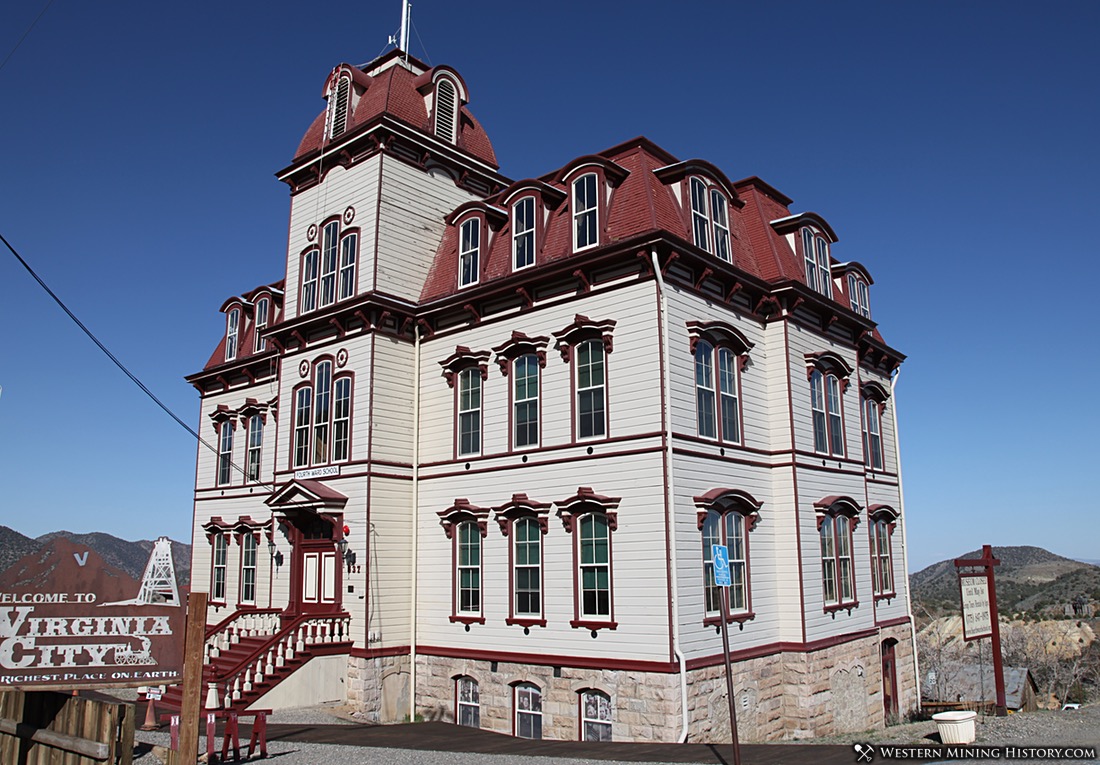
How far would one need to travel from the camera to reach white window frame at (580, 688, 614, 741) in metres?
17.1

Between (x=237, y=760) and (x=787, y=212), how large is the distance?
63.3 feet

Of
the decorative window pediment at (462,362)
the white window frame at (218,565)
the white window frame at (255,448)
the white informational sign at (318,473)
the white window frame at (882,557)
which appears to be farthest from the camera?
the white window frame at (255,448)

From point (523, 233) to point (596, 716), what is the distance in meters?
11.2

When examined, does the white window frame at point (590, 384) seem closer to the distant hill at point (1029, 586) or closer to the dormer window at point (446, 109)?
the dormer window at point (446, 109)

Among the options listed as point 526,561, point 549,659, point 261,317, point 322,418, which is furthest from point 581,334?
point 261,317

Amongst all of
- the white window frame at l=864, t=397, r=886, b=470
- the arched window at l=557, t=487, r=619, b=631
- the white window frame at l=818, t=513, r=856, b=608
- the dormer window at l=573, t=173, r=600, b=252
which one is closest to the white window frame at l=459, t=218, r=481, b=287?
the dormer window at l=573, t=173, r=600, b=252

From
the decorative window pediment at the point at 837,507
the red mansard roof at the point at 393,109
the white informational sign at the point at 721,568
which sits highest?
Answer: the red mansard roof at the point at 393,109

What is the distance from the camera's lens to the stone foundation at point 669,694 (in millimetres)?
16562

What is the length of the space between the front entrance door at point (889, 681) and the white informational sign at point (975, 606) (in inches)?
174

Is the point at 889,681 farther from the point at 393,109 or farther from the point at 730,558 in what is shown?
the point at 393,109

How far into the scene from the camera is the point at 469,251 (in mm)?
22375

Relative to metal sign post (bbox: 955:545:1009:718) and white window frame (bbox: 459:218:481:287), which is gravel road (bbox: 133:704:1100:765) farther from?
white window frame (bbox: 459:218:481:287)

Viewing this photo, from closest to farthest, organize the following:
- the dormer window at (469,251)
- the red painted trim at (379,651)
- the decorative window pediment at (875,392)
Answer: the red painted trim at (379,651), the dormer window at (469,251), the decorative window pediment at (875,392)

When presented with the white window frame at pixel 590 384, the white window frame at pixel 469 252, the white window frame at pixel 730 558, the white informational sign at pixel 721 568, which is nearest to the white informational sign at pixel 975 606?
the white window frame at pixel 730 558
